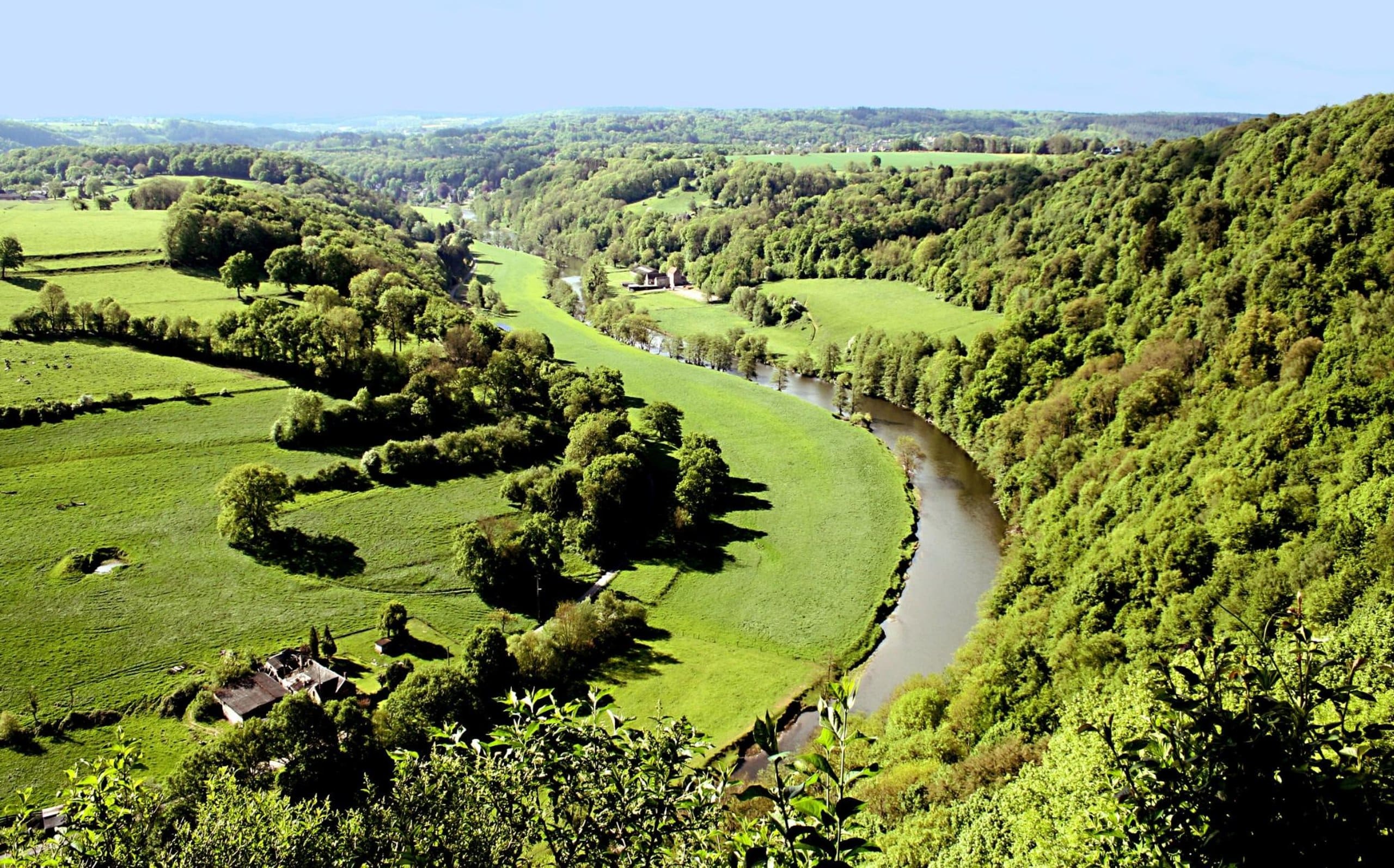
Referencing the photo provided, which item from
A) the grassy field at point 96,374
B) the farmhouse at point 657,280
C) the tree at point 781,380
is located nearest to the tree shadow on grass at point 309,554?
the grassy field at point 96,374

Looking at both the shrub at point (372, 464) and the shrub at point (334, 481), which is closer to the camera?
the shrub at point (334, 481)

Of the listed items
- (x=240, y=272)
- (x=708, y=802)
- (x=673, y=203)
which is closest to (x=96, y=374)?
Answer: (x=240, y=272)

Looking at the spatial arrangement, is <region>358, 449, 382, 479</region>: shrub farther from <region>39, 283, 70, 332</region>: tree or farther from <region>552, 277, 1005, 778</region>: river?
<region>552, 277, 1005, 778</region>: river

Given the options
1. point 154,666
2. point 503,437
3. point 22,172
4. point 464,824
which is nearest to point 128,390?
point 503,437

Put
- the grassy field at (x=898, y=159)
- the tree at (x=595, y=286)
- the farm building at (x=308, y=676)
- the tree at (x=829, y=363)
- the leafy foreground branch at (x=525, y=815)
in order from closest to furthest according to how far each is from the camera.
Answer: the leafy foreground branch at (x=525, y=815) < the farm building at (x=308, y=676) < the tree at (x=829, y=363) < the tree at (x=595, y=286) < the grassy field at (x=898, y=159)

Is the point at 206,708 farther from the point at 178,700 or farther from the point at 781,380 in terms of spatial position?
the point at 781,380

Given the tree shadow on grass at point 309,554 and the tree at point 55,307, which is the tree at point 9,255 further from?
the tree shadow on grass at point 309,554

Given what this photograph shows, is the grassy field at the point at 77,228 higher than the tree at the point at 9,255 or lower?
higher
